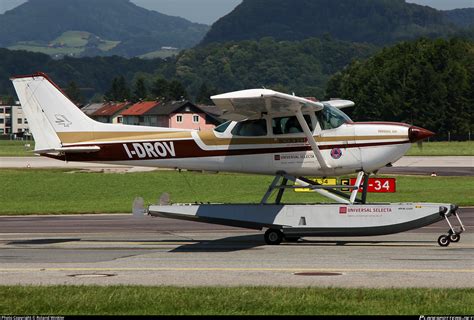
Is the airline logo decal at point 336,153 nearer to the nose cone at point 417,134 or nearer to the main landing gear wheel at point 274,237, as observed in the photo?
the nose cone at point 417,134

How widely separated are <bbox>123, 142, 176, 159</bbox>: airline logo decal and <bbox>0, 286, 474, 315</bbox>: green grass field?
8.15 meters

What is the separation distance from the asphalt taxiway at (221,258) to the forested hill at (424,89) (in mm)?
95212

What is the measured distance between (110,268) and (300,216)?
5119 millimetres

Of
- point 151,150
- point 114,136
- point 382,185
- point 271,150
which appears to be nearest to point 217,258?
point 271,150

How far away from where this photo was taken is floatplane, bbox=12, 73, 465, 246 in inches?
779

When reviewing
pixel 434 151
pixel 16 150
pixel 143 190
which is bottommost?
pixel 16 150

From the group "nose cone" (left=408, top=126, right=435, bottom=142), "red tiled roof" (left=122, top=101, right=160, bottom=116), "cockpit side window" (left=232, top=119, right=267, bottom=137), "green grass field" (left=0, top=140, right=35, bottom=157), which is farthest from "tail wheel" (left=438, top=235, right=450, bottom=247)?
"red tiled roof" (left=122, top=101, right=160, bottom=116)

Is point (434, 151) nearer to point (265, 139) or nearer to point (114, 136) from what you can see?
point (265, 139)

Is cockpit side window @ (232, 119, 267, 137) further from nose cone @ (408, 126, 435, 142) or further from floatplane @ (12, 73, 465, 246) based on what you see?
nose cone @ (408, 126, 435, 142)

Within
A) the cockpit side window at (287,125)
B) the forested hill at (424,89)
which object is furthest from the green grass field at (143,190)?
the forested hill at (424,89)

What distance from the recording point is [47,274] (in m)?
16.0

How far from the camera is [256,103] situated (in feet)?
65.5

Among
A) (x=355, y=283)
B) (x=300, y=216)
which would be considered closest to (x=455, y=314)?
(x=355, y=283)

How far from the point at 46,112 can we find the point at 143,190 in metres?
18.5
